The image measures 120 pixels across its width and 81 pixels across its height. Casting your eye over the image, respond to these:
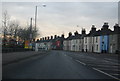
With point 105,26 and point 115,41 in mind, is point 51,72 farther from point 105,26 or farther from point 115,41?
point 105,26

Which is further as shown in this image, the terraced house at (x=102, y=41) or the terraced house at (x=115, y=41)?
the terraced house at (x=102, y=41)

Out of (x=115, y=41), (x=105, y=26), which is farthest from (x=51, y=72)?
(x=105, y=26)

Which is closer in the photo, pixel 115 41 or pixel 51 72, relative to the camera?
pixel 51 72

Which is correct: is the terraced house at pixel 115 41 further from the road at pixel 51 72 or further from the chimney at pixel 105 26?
the road at pixel 51 72

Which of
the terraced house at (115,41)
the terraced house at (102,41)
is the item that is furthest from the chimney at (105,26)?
the terraced house at (115,41)

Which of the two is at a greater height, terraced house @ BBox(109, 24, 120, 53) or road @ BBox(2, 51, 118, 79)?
terraced house @ BBox(109, 24, 120, 53)

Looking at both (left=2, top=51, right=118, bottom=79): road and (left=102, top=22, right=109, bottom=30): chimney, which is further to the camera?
(left=102, top=22, right=109, bottom=30): chimney

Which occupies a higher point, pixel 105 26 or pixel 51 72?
pixel 105 26

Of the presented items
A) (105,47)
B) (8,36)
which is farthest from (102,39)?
(8,36)

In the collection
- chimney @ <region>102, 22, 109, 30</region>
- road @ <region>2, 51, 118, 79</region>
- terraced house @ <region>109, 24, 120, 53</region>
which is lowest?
road @ <region>2, 51, 118, 79</region>

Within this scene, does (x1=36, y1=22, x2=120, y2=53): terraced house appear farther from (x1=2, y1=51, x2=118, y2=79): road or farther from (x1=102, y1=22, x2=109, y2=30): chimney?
(x1=2, y1=51, x2=118, y2=79): road

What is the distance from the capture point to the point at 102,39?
8069 centimetres

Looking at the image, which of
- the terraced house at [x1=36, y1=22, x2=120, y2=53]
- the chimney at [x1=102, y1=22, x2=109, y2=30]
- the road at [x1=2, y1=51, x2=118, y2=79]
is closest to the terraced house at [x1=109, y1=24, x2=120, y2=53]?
the terraced house at [x1=36, y1=22, x2=120, y2=53]

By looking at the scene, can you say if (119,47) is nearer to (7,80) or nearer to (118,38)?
(118,38)
